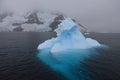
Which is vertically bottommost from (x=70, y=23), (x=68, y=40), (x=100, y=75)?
(x=100, y=75)

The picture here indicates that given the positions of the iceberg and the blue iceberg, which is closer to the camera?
the blue iceberg

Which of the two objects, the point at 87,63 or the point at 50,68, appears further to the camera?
the point at 87,63

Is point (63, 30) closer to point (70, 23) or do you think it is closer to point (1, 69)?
point (70, 23)

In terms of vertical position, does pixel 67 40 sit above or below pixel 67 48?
above

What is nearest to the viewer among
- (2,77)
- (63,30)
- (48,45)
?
(2,77)

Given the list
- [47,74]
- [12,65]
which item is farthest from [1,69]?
[47,74]

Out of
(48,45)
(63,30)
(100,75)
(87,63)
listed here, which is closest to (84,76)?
(100,75)

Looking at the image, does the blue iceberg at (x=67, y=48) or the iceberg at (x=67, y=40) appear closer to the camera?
the blue iceberg at (x=67, y=48)

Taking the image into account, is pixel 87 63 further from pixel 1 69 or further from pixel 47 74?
pixel 1 69

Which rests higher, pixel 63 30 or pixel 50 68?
pixel 63 30

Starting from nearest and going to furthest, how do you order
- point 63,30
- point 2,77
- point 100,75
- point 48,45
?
1. point 2,77
2. point 100,75
3. point 63,30
4. point 48,45
